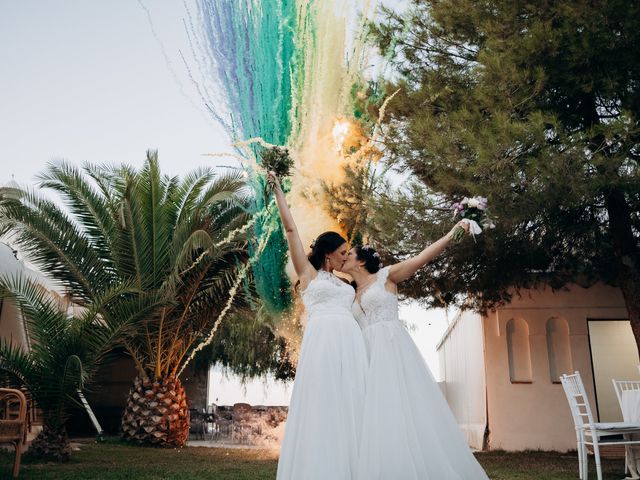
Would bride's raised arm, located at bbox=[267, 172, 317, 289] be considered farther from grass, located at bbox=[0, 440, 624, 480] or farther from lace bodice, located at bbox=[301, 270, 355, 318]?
grass, located at bbox=[0, 440, 624, 480]

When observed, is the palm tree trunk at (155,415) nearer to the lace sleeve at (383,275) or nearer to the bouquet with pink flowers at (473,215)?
the lace sleeve at (383,275)

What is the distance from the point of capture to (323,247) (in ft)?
14.2

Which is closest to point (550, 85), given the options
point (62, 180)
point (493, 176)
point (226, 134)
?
point (493, 176)

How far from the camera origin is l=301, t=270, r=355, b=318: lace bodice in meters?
4.09

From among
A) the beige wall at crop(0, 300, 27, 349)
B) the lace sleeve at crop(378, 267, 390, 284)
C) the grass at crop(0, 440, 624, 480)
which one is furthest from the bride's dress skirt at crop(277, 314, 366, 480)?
the beige wall at crop(0, 300, 27, 349)

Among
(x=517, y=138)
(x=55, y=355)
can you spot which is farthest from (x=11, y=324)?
(x=517, y=138)

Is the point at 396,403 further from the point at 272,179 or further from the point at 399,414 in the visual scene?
the point at 272,179

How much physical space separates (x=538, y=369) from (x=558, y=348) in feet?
1.99

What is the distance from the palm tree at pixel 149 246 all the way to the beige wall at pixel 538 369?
5520mm

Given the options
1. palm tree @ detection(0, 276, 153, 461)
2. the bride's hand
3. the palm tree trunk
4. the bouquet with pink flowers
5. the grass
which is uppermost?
the bride's hand

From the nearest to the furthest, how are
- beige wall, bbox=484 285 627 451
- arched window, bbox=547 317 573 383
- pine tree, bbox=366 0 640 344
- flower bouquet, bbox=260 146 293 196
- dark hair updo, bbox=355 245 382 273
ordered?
dark hair updo, bbox=355 245 382 273, flower bouquet, bbox=260 146 293 196, pine tree, bbox=366 0 640 344, beige wall, bbox=484 285 627 451, arched window, bbox=547 317 573 383

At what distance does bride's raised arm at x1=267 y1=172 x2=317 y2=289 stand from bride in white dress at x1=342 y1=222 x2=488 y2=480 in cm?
41

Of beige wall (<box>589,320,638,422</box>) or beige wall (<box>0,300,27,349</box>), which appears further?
beige wall (<box>589,320,638,422</box>)

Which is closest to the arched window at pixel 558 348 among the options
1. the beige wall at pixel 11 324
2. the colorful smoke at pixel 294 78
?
the colorful smoke at pixel 294 78
